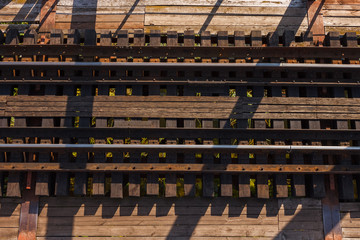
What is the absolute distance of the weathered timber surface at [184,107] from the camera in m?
6.75

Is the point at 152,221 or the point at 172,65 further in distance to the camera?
the point at 152,221

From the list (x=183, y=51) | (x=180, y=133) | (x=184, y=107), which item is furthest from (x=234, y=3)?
(x=180, y=133)

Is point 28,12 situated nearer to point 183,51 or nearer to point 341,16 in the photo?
point 183,51

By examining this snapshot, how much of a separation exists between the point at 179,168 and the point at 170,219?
A: 4.99ft

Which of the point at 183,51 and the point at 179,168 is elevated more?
the point at 183,51

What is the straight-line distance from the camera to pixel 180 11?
802cm

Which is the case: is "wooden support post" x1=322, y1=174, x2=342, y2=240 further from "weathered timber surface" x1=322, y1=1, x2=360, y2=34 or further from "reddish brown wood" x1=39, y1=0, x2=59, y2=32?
"reddish brown wood" x1=39, y1=0, x2=59, y2=32

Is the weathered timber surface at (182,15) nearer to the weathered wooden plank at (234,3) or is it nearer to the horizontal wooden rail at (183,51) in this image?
the weathered wooden plank at (234,3)

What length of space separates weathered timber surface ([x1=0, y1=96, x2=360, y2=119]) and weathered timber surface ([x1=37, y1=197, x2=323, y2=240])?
2257 mm

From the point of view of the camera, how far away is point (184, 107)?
683 cm

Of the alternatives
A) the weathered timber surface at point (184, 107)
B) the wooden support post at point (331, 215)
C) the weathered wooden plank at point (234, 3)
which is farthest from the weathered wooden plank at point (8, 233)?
the wooden support post at point (331, 215)

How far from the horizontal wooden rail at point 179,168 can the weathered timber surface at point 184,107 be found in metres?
1.21

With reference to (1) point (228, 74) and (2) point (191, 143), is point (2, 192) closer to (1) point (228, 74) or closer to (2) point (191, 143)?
(2) point (191, 143)

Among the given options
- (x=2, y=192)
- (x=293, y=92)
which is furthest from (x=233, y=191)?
(x=2, y=192)
